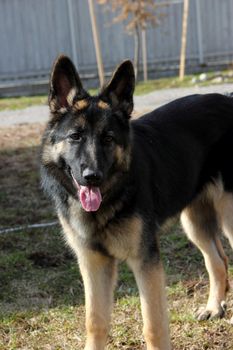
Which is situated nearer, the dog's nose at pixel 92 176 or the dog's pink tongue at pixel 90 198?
the dog's nose at pixel 92 176

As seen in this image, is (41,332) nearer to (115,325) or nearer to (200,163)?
(115,325)

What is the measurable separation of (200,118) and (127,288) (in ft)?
5.17

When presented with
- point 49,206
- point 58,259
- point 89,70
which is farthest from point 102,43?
point 58,259

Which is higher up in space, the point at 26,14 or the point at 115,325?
the point at 26,14

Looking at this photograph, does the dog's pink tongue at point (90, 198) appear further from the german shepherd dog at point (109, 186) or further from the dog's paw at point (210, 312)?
the dog's paw at point (210, 312)

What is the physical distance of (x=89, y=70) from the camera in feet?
67.6

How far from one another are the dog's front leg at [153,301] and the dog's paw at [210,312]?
0.74m

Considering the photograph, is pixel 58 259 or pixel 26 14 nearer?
pixel 58 259

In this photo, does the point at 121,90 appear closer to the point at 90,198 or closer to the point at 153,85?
the point at 90,198

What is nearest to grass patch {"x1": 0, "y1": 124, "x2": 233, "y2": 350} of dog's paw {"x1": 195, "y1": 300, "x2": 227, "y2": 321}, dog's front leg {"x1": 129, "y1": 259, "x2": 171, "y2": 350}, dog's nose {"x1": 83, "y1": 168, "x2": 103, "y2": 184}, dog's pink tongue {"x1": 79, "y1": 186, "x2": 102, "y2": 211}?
dog's paw {"x1": 195, "y1": 300, "x2": 227, "y2": 321}

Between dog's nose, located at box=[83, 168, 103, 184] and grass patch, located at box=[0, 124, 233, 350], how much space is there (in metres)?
1.30

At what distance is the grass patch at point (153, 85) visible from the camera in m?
16.0

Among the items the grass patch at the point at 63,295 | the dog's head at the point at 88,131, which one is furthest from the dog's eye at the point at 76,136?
the grass patch at the point at 63,295

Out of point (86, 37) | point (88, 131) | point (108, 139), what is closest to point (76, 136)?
point (88, 131)
